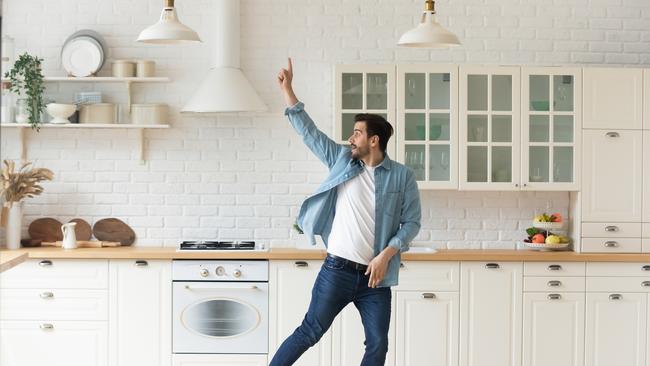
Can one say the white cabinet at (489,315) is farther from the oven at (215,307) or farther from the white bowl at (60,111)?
the white bowl at (60,111)

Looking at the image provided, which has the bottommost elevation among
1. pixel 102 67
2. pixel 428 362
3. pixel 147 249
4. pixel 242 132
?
pixel 428 362

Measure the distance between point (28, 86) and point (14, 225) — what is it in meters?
0.92

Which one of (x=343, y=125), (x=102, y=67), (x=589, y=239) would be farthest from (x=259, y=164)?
(x=589, y=239)

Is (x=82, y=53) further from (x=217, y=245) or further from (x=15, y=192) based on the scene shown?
(x=217, y=245)

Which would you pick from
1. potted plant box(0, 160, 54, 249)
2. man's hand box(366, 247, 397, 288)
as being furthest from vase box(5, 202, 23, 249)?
man's hand box(366, 247, 397, 288)

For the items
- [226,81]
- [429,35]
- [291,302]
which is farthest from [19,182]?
[429,35]

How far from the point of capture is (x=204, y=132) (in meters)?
5.24

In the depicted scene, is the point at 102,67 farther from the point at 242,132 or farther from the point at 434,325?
the point at 434,325

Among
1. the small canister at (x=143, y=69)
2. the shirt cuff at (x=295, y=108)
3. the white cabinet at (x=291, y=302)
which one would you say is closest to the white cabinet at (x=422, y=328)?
the white cabinet at (x=291, y=302)

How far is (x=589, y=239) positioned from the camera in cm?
498

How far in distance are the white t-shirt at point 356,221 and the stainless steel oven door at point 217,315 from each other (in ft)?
3.99

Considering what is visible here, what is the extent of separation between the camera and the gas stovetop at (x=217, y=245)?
4863mm

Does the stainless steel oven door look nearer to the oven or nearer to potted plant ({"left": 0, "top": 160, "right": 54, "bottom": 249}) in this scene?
the oven

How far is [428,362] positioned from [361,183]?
5.36 ft
